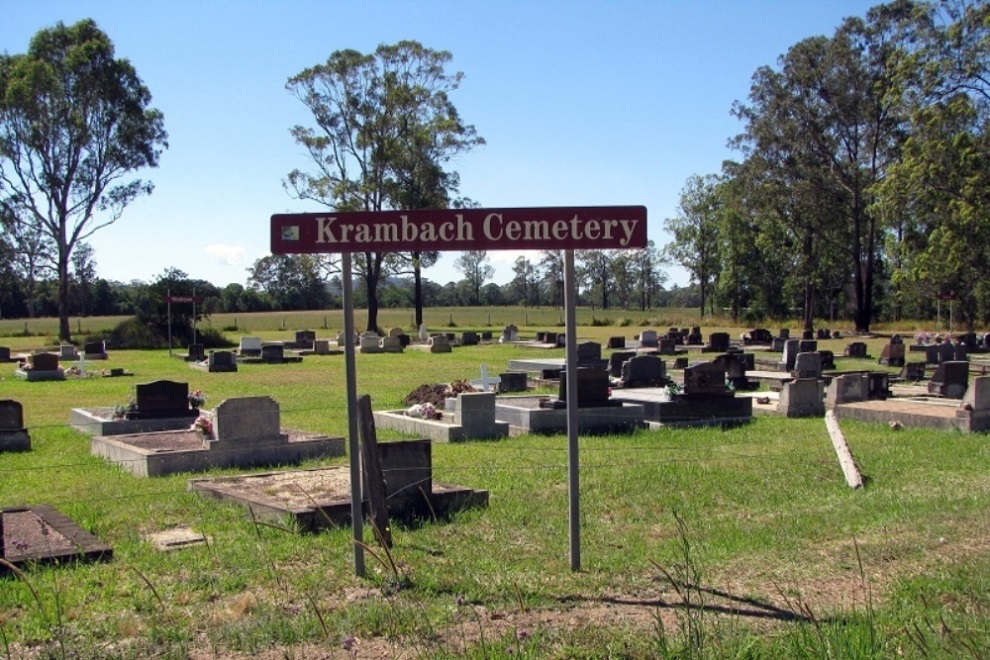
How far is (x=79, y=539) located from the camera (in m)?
7.45

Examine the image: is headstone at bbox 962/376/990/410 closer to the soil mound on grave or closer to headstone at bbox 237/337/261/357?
the soil mound on grave

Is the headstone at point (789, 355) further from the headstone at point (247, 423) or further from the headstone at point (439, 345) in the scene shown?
the headstone at point (247, 423)

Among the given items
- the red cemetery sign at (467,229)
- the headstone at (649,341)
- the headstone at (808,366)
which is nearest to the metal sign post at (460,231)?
the red cemetery sign at (467,229)

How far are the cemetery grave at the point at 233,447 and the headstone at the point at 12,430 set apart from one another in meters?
2.04

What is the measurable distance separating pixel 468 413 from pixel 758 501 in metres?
6.14

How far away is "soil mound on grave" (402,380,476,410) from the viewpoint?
17.6 m

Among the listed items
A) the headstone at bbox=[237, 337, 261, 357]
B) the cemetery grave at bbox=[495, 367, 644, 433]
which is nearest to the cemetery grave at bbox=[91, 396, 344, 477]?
the cemetery grave at bbox=[495, 367, 644, 433]

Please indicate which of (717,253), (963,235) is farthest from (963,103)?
(717,253)

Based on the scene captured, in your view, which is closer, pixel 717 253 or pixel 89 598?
pixel 89 598

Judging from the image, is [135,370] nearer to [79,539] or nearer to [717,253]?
[79,539]

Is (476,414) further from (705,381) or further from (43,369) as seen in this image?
(43,369)

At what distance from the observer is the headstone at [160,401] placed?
16.1 m

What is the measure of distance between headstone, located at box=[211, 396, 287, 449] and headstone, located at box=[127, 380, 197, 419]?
3869 millimetres

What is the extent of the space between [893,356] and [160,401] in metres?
23.5
